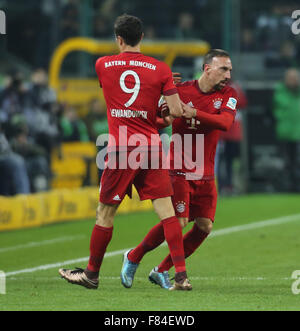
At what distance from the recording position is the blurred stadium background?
20.2 m

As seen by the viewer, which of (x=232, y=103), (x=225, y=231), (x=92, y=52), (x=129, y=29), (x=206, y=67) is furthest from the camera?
(x=92, y=52)

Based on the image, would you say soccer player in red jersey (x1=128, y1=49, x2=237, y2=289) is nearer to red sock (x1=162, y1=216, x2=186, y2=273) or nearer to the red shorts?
the red shorts

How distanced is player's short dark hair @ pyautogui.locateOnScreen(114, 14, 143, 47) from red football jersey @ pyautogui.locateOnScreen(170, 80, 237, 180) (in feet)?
3.19

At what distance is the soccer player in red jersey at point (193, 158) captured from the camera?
352 inches

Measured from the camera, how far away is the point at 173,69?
76.1 ft

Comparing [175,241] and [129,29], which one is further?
[175,241]

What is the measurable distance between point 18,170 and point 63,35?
26.7ft

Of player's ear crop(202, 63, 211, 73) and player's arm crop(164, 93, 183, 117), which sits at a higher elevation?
player's ear crop(202, 63, 211, 73)

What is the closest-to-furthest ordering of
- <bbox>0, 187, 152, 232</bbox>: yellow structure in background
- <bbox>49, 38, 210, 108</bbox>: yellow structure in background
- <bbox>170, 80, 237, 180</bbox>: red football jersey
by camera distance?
<bbox>170, 80, 237, 180</bbox>: red football jersey, <bbox>0, 187, 152, 232</bbox>: yellow structure in background, <bbox>49, 38, 210, 108</bbox>: yellow structure in background

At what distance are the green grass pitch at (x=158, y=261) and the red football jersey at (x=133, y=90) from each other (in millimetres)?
1315

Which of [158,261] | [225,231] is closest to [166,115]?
[158,261]

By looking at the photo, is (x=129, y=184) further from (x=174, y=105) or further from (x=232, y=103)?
(x=232, y=103)

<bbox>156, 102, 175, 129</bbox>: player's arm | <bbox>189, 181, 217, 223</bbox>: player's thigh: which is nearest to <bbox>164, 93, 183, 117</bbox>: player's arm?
<bbox>156, 102, 175, 129</bbox>: player's arm

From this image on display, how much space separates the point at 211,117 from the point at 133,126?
66 centimetres
